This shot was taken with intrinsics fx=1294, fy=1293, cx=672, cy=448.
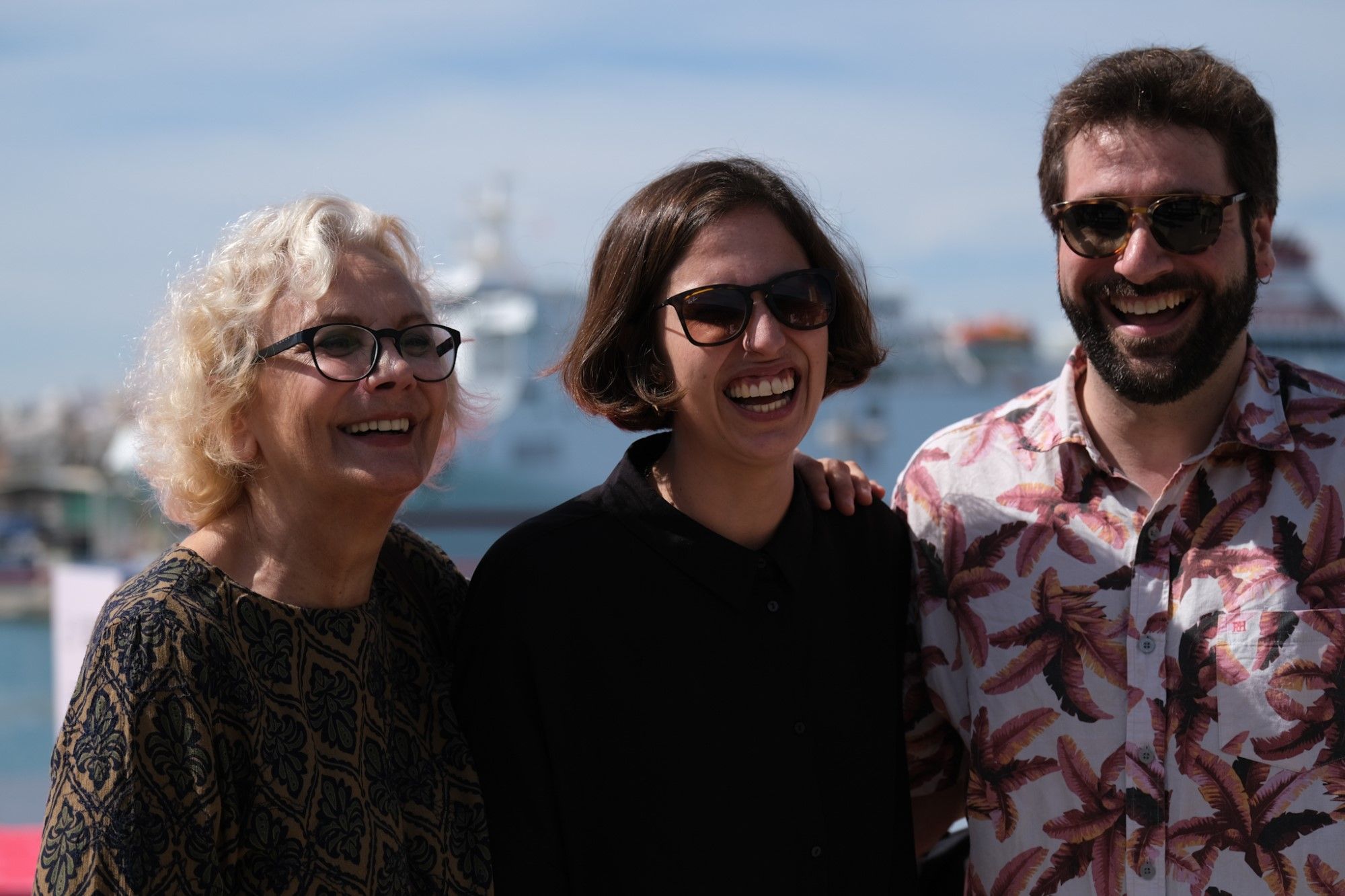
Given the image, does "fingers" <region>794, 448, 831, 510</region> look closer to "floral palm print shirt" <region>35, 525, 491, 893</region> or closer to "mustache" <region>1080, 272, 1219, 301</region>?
"mustache" <region>1080, 272, 1219, 301</region>

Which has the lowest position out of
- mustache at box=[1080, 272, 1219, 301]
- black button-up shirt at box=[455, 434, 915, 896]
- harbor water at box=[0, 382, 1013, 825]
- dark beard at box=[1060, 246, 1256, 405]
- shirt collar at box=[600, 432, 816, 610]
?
harbor water at box=[0, 382, 1013, 825]

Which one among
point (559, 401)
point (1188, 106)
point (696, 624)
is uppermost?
point (1188, 106)

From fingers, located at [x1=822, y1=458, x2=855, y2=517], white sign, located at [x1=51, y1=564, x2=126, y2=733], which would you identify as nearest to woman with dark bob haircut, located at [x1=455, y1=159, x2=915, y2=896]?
fingers, located at [x1=822, y1=458, x2=855, y2=517]

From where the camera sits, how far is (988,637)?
8.47ft

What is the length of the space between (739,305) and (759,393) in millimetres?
164

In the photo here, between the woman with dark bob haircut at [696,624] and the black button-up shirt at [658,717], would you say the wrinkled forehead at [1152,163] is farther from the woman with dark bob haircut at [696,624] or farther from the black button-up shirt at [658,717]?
the black button-up shirt at [658,717]

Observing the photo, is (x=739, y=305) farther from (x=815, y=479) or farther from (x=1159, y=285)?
(x=1159, y=285)

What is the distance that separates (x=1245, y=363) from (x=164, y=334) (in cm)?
204

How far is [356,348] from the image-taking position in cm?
217

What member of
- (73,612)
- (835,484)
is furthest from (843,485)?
(73,612)

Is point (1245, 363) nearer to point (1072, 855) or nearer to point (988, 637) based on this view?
point (988, 637)

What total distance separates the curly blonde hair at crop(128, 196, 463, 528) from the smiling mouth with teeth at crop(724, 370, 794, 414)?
0.63m

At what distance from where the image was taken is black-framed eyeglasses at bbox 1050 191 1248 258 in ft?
8.11

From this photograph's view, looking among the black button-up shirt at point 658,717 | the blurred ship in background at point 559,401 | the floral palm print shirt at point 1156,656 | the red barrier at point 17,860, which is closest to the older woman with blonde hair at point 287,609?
the black button-up shirt at point 658,717
